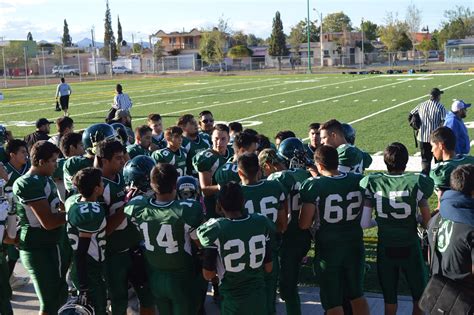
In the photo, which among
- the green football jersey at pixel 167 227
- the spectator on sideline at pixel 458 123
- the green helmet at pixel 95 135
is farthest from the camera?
the spectator on sideline at pixel 458 123

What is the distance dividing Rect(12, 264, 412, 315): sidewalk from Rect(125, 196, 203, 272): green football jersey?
141 cm

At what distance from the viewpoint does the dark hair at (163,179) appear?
13.8 ft

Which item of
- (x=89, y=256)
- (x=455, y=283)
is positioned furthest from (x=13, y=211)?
(x=455, y=283)

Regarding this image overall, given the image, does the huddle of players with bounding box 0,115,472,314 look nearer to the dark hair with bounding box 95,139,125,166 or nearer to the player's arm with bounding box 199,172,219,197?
the dark hair with bounding box 95,139,125,166

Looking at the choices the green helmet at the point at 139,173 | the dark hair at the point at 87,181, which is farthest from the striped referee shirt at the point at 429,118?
the dark hair at the point at 87,181

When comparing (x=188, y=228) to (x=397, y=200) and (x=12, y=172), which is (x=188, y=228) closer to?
(x=397, y=200)

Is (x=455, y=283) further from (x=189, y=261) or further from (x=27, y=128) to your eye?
(x=27, y=128)

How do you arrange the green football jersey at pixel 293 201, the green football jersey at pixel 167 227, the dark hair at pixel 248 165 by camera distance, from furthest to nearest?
the green football jersey at pixel 293 201
the dark hair at pixel 248 165
the green football jersey at pixel 167 227

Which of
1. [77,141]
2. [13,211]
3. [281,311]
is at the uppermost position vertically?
[77,141]

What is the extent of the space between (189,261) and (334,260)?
46.8 inches

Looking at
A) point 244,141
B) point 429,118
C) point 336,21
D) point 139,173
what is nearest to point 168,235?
point 139,173

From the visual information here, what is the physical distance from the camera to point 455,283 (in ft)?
12.2

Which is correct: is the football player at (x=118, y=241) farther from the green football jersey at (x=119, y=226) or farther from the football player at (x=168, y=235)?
the football player at (x=168, y=235)

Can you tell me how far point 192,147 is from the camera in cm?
767
